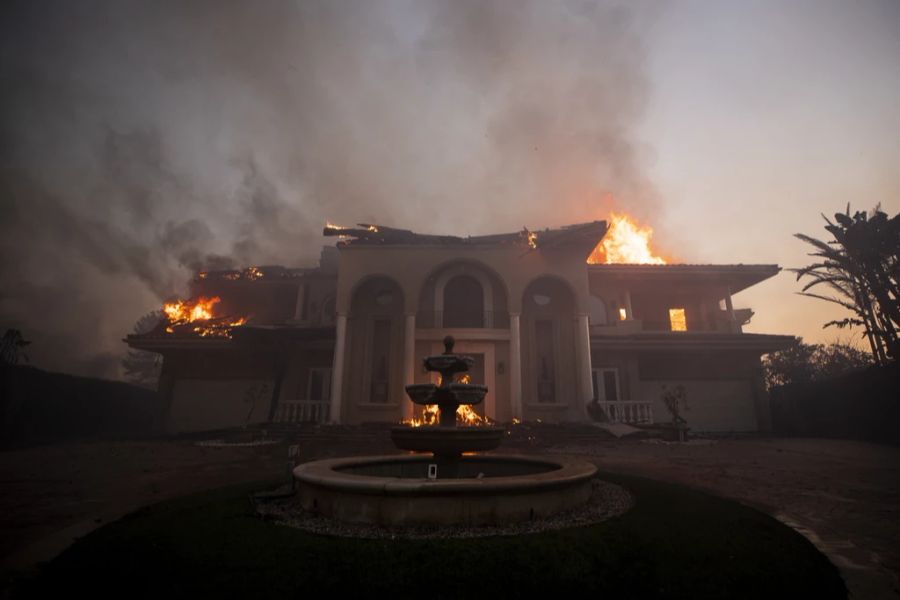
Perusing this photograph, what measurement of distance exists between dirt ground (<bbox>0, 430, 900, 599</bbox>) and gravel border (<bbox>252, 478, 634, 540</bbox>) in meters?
1.96

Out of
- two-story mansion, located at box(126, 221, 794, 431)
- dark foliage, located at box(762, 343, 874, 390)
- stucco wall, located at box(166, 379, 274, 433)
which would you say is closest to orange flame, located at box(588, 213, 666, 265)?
two-story mansion, located at box(126, 221, 794, 431)

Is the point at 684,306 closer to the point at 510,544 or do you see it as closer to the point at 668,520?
the point at 668,520

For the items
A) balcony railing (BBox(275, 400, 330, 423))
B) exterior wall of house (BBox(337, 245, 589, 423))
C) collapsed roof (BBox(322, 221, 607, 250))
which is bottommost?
balcony railing (BBox(275, 400, 330, 423))

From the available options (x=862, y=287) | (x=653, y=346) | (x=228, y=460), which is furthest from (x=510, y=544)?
(x=862, y=287)

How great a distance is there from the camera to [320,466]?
6340 millimetres

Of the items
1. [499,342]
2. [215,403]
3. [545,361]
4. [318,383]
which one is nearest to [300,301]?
[318,383]

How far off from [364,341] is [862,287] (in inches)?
952

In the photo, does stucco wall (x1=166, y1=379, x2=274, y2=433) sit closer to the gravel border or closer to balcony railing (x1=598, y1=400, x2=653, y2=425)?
balcony railing (x1=598, y1=400, x2=653, y2=425)

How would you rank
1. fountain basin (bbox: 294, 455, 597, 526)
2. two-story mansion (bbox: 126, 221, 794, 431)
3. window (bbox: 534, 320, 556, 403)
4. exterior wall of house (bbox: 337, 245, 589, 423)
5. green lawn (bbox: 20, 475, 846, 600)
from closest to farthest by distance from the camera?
green lawn (bbox: 20, 475, 846, 600) < fountain basin (bbox: 294, 455, 597, 526) < exterior wall of house (bbox: 337, 245, 589, 423) < two-story mansion (bbox: 126, 221, 794, 431) < window (bbox: 534, 320, 556, 403)

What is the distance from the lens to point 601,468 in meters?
9.80

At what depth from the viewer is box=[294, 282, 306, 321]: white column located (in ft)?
80.7

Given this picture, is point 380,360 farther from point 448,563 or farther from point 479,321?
point 448,563

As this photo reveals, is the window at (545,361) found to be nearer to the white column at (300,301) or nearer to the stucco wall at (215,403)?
the white column at (300,301)

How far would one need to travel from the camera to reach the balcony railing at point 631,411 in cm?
1948
